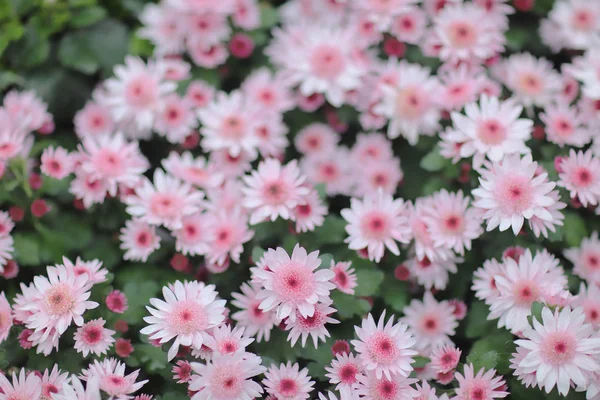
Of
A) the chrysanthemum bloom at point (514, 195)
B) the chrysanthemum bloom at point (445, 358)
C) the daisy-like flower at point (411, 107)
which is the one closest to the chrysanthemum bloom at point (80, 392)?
the chrysanthemum bloom at point (445, 358)

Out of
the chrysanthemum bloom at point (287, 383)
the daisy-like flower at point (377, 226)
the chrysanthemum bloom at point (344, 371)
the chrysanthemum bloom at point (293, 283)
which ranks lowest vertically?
the chrysanthemum bloom at point (287, 383)

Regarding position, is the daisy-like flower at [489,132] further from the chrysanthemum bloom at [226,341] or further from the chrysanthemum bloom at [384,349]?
the chrysanthemum bloom at [226,341]

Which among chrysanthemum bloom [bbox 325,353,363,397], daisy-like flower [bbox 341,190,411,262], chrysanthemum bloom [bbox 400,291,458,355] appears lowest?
chrysanthemum bloom [bbox 400,291,458,355]

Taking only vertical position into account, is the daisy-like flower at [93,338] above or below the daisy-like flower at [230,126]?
below

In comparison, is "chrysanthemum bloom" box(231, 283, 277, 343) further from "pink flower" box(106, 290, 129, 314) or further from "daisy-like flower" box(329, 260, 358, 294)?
"pink flower" box(106, 290, 129, 314)

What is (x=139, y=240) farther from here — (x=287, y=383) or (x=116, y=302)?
(x=287, y=383)

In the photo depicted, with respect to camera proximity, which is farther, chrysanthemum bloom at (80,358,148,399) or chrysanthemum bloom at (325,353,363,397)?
chrysanthemum bloom at (325,353,363,397)

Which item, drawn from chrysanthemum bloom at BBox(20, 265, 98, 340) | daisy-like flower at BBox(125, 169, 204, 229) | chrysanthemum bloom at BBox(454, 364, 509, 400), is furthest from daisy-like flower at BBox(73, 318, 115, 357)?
chrysanthemum bloom at BBox(454, 364, 509, 400)

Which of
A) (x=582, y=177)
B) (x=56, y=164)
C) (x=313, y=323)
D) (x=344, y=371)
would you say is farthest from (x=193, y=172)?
(x=582, y=177)
